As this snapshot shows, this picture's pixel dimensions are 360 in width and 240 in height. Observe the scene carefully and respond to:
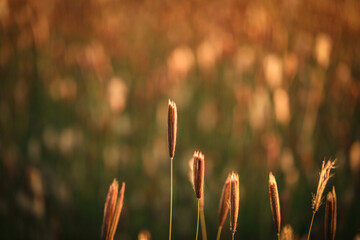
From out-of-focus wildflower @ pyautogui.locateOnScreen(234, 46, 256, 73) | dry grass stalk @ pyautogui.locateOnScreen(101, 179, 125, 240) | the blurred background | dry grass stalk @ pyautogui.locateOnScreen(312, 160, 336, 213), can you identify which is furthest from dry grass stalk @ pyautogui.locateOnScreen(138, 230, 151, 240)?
out-of-focus wildflower @ pyautogui.locateOnScreen(234, 46, 256, 73)

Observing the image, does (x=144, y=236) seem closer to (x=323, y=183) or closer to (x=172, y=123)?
(x=172, y=123)

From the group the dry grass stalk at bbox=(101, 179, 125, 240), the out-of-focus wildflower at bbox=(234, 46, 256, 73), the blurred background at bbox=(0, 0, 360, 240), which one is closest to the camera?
the dry grass stalk at bbox=(101, 179, 125, 240)

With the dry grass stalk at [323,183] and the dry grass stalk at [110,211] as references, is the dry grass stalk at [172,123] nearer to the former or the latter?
the dry grass stalk at [110,211]

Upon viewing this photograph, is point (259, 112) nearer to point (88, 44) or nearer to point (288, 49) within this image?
point (288, 49)

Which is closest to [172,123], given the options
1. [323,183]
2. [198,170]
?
[198,170]

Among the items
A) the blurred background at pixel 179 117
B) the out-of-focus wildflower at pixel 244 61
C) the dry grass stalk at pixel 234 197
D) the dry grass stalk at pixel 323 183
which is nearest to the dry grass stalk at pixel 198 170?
the dry grass stalk at pixel 234 197

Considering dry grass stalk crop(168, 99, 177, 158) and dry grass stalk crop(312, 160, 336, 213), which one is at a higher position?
dry grass stalk crop(168, 99, 177, 158)

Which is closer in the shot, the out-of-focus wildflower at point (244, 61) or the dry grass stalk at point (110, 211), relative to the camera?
the dry grass stalk at point (110, 211)

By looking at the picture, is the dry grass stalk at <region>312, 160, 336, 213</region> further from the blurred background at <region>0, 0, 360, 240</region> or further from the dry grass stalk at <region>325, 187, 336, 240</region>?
the blurred background at <region>0, 0, 360, 240</region>
